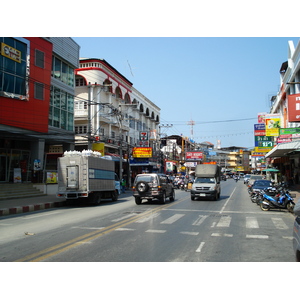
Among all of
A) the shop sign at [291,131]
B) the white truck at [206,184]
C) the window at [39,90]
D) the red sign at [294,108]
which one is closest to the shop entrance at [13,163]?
the window at [39,90]

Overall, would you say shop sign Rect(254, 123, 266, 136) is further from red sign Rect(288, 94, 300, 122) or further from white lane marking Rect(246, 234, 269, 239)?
white lane marking Rect(246, 234, 269, 239)

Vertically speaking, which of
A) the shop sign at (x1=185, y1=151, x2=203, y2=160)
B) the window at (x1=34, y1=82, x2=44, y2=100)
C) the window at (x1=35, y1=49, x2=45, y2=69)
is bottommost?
the shop sign at (x1=185, y1=151, x2=203, y2=160)

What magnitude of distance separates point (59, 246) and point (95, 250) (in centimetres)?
108

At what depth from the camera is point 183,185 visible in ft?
128

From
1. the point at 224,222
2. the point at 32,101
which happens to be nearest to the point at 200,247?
the point at 224,222

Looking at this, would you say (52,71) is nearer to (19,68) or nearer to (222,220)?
(19,68)

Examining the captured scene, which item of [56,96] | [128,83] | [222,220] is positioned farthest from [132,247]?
[128,83]

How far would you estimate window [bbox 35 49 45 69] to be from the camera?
26250 millimetres

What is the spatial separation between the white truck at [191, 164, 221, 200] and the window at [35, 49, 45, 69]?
16058 millimetres

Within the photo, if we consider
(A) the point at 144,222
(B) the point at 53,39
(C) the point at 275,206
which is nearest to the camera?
(A) the point at 144,222

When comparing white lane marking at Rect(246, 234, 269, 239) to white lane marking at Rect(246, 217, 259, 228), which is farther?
white lane marking at Rect(246, 217, 259, 228)

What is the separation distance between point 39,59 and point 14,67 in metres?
3.31

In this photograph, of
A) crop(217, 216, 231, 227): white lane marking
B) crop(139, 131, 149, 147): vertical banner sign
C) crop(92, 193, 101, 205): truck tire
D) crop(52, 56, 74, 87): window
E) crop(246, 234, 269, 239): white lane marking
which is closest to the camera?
crop(246, 234, 269, 239): white lane marking

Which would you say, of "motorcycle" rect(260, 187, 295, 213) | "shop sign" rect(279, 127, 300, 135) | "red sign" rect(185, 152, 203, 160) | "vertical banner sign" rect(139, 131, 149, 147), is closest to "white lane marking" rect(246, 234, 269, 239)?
"motorcycle" rect(260, 187, 295, 213)
